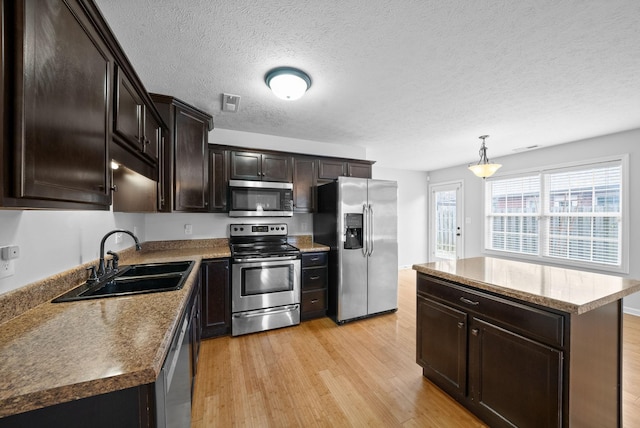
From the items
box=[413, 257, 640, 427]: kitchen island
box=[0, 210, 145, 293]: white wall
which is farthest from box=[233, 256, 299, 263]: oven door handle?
box=[413, 257, 640, 427]: kitchen island

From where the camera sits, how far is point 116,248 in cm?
222

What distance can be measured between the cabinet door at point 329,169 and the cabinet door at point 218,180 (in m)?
1.28

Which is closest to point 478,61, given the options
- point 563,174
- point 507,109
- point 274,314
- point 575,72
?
point 575,72

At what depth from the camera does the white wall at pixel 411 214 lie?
20.2 ft

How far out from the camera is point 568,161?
3992mm

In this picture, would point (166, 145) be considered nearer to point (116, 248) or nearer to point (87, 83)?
point (116, 248)

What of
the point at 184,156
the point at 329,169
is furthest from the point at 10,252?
the point at 329,169

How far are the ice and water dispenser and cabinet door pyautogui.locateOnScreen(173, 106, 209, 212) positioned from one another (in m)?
1.69

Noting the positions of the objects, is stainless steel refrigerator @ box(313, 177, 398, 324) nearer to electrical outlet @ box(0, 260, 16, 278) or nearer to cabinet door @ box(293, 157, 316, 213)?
cabinet door @ box(293, 157, 316, 213)

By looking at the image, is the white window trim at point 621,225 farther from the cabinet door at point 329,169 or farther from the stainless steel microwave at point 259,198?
the stainless steel microwave at point 259,198

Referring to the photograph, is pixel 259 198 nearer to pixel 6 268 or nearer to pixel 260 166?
pixel 260 166

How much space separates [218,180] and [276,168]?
744mm

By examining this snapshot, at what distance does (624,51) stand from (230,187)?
354 centimetres

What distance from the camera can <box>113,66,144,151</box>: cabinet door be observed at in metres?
1.33
